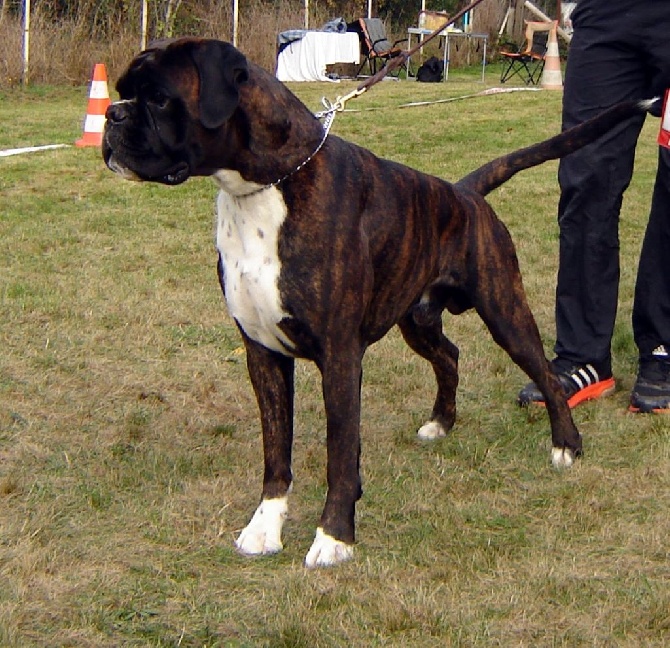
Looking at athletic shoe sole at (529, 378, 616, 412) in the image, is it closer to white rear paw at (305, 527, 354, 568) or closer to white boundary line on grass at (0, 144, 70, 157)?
white rear paw at (305, 527, 354, 568)

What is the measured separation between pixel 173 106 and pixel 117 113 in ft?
0.53

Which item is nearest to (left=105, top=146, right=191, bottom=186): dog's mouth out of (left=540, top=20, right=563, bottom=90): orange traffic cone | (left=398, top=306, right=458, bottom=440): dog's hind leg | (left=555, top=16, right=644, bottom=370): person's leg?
(left=398, top=306, right=458, bottom=440): dog's hind leg

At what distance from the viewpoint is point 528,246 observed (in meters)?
7.98

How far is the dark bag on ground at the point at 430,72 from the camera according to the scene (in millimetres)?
21781

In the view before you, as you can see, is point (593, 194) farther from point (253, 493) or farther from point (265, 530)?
point (265, 530)

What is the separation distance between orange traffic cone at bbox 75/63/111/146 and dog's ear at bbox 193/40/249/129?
29.2 ft

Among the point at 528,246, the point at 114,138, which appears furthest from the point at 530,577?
the point at 528,246

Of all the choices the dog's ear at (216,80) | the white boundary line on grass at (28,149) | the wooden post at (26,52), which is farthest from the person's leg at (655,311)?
the wooden post at (26,52)

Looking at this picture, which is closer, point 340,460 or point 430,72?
point 340,460

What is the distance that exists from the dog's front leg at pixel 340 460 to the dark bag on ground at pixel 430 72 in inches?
753

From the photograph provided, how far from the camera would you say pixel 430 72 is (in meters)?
21.8

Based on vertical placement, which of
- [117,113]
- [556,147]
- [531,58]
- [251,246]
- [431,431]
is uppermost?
[117,113]

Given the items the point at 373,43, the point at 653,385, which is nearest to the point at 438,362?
the point at 653,385

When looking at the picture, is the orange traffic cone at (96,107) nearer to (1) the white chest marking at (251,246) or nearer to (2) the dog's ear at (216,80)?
(1) the white chest marking at (251,246)
